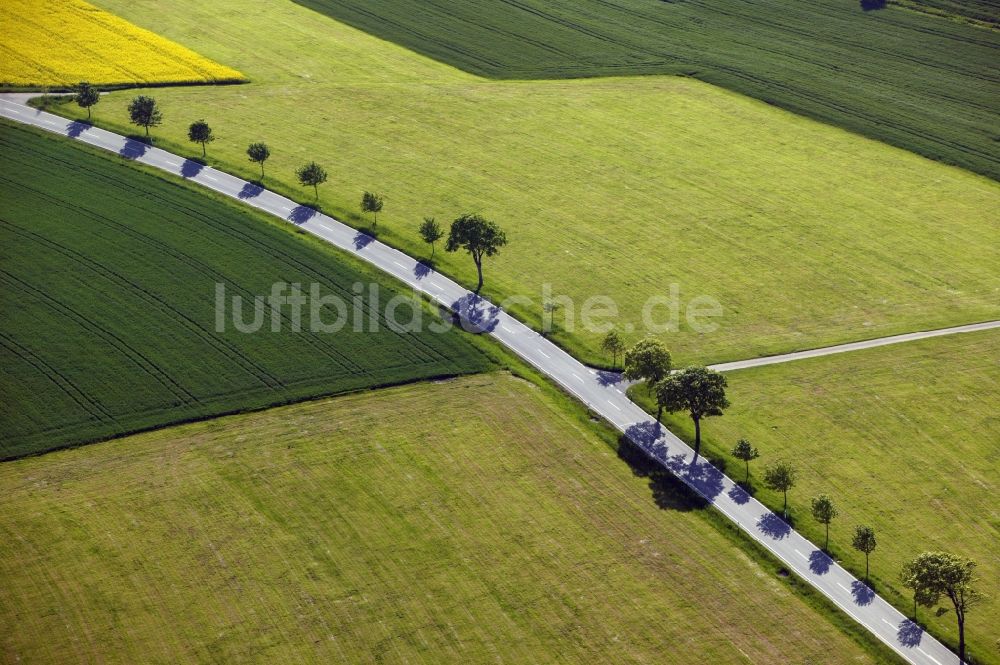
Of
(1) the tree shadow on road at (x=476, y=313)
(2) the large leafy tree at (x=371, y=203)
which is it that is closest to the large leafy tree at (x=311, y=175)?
(2) the large leafy tree at (x=371, y=203)

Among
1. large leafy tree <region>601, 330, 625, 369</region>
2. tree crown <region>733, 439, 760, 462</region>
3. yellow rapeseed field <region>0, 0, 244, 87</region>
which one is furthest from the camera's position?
yellow rapeseed field <region>0, 0, 244, 87</region>

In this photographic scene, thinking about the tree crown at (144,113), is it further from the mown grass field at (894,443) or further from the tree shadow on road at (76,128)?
the mown grass field at (894,443)

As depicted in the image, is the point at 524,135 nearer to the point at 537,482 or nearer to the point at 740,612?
the point at 537,482

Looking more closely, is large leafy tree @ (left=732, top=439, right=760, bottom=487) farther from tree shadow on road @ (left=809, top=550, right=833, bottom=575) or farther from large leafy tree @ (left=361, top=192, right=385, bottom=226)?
large leafy tree @ (left=361, top=192, right=385, bottom=226)

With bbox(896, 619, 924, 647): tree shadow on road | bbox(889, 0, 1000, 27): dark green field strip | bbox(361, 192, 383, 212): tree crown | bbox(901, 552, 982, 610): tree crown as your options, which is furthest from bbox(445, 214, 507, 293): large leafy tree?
bbox(889, 0, 1000, 27): dark green field strip

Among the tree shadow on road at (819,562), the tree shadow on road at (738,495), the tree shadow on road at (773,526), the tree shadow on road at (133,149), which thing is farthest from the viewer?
the tree shadow on road at (133,149)

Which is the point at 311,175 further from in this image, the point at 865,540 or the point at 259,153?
the point at 865,540

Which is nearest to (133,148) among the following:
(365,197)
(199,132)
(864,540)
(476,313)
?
(199,132)
